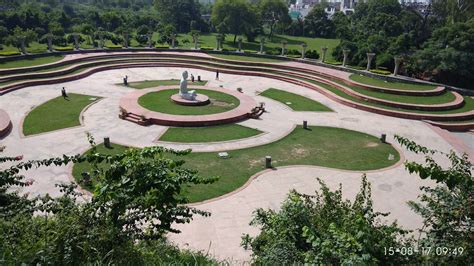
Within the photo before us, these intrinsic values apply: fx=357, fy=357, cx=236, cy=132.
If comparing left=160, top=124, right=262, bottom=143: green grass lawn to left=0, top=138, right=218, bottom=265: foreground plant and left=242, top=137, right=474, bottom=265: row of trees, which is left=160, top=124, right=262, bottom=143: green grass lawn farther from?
left=242, top=137, right=474, bottom=265: row of trees

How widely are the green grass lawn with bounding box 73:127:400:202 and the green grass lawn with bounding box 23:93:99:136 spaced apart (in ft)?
14.2

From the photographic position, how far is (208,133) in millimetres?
19672

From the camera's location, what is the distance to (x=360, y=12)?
2783 inches

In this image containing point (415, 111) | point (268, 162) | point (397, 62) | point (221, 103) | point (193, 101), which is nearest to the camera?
point (268, 162)

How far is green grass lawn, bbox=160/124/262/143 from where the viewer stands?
742 inches

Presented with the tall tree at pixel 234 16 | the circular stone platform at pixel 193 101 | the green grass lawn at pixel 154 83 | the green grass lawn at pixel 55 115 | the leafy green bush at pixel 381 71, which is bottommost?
the green grass lawn at pixel 55 115

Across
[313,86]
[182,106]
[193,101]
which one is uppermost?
[313,86]

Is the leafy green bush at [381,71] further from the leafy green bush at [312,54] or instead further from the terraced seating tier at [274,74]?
the leafy green bush at [312,54]

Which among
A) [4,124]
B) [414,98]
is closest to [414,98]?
[414,98]

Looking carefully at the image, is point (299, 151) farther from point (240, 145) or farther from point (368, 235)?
point (368, 235)

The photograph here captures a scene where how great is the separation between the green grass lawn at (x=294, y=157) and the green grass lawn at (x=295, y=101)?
184 inches

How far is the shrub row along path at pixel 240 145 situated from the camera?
1175cm

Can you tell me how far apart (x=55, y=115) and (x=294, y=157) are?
14331 mm

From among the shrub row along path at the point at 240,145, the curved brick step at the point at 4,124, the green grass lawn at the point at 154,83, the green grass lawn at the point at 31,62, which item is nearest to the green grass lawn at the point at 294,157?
the shrub row along path at the point at 240,145
